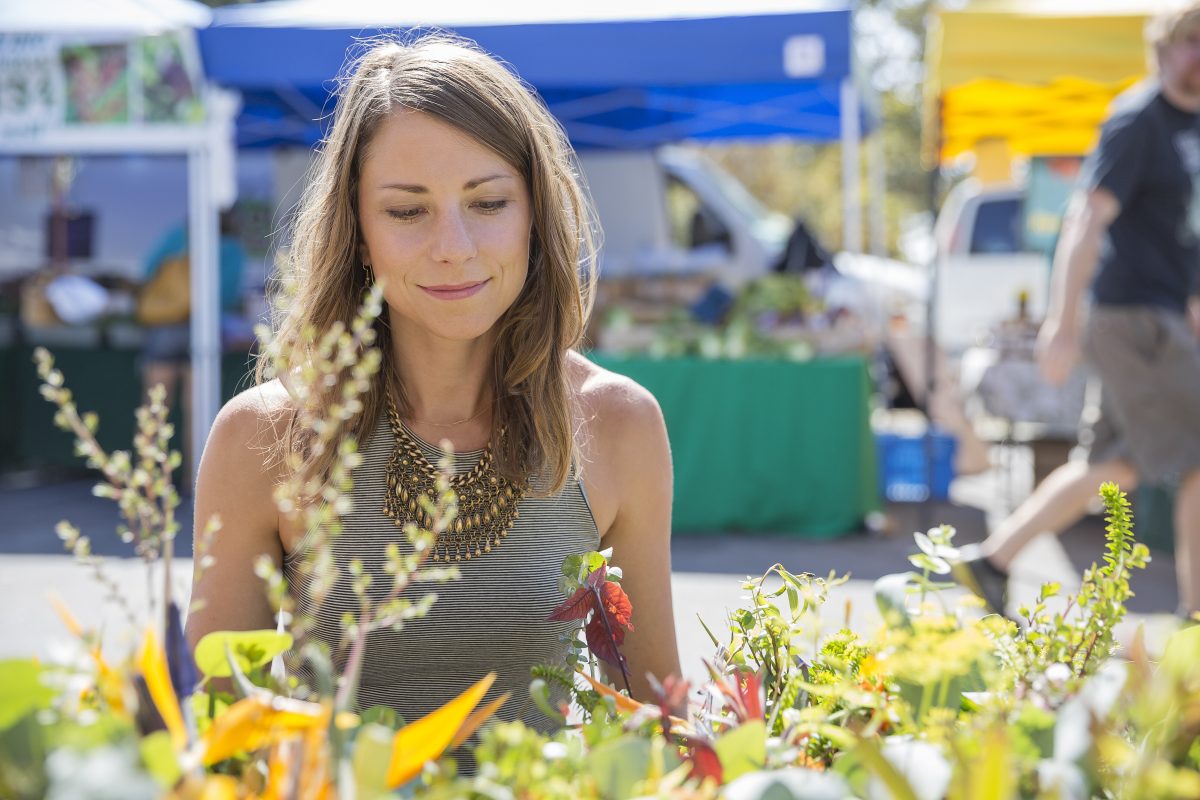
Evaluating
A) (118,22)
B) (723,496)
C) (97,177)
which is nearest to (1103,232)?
(723,496)

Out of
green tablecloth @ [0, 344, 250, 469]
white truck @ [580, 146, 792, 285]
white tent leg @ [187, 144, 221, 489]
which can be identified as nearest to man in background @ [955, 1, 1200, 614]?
white tent leg @ [187, 144, 221, 489]

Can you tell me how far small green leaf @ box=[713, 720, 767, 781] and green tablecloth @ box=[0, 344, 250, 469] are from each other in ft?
23.7

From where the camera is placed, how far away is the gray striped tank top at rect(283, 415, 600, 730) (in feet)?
5.16

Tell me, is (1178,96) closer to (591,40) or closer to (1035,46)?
(1035,46)

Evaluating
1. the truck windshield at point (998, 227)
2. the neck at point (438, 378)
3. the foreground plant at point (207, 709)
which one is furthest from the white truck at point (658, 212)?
the foreground plant at point (207, 709)

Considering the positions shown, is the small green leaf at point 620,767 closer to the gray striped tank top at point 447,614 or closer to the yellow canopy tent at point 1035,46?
the gray striped tank top at point 447,614

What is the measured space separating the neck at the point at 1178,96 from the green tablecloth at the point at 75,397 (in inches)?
226

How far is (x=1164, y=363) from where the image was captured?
3.95m

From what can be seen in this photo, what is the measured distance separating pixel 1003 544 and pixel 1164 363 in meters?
0.78

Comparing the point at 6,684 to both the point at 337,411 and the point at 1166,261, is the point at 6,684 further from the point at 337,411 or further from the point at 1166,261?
the point at 1166,261

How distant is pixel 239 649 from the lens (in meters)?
0.85

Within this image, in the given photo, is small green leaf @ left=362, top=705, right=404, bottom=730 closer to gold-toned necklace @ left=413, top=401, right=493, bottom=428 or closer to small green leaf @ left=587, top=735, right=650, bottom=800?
small green leaf @ left=587, top=735, right=650, bottom=800

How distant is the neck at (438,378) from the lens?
1.68 metres

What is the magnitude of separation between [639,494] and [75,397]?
272 inches
